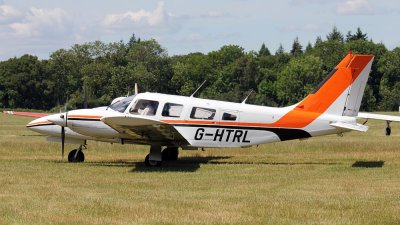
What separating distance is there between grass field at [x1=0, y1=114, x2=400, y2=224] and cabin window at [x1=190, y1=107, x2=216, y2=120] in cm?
139

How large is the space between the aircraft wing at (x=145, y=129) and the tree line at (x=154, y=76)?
77018 millimetres

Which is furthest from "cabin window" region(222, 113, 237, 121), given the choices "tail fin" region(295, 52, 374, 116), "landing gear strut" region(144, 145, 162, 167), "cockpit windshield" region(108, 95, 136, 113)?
"cockpit windshield" region(108, 95, 136, 113)

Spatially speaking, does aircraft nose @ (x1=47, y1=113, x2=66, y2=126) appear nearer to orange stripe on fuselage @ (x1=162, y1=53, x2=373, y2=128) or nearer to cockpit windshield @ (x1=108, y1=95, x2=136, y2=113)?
cockpit windshield @ (x1=108, y1=95, x2=136, y2=113)

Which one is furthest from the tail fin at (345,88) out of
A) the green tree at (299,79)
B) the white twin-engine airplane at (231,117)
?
the green tree at (299,79)

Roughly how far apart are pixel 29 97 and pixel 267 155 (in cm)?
8571

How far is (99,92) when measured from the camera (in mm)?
99500

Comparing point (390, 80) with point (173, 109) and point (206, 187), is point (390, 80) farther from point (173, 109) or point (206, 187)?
point (206, 187)

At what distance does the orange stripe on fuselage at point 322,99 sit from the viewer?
19922mm

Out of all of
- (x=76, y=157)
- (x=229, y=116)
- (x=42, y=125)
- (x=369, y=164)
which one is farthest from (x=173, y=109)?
(x=369, y=164)

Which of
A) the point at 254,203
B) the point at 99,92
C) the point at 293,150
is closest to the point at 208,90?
the point at 99,92

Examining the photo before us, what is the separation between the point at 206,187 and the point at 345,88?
21.3 ft

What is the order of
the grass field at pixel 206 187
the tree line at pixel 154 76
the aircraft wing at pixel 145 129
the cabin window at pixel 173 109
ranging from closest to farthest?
the grass field at pixel 206 187 < the aircraft wing at pixel 145 129 < the cabin window at pixel 173 109 < the tree line at pixel 154 76

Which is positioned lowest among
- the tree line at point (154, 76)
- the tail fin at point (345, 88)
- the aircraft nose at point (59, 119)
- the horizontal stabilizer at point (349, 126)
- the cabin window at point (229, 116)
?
the tree line at point (154, 76)

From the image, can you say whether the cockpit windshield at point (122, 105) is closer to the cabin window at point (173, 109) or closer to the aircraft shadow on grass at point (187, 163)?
the cabin window at point (173, 109)
